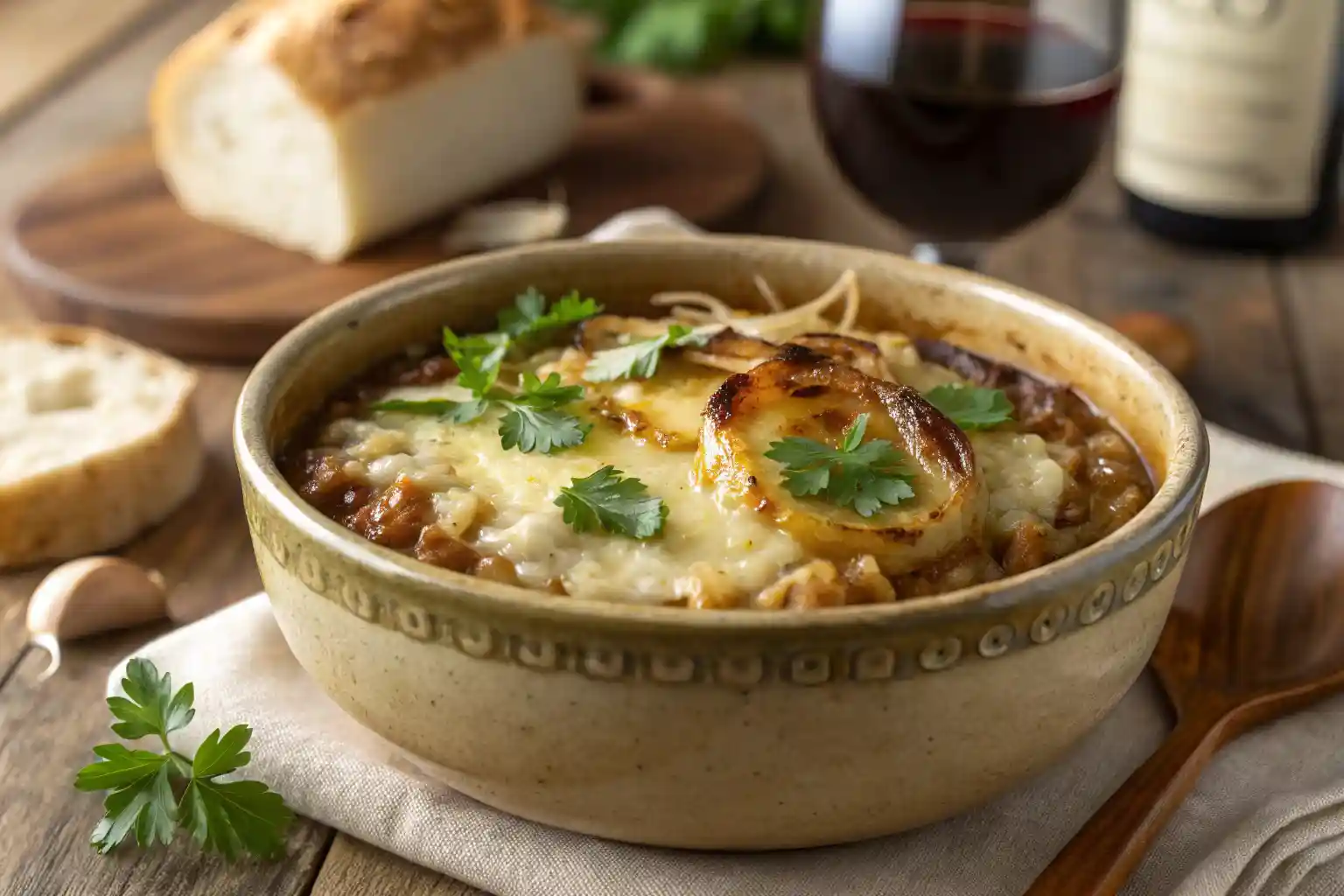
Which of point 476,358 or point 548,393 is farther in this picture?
point 476,358

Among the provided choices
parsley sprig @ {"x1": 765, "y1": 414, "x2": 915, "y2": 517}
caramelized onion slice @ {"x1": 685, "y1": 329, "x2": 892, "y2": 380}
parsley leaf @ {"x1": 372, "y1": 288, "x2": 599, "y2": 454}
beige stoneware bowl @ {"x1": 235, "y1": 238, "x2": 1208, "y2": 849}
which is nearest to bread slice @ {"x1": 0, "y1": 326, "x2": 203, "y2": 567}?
parsley leaf @ {"x1": 372, "y1": 288, "x2": 599, "y2": 454}

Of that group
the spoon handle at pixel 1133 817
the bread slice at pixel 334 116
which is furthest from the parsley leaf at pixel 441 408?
the bread slice at pixel 334 116

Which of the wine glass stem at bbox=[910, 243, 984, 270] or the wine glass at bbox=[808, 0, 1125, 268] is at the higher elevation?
the wine glass at bbox=[808, 0, 1125, 268]

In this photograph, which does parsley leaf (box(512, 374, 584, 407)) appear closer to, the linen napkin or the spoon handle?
the linen napkin

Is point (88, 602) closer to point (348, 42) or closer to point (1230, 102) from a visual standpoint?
point (348, 42)

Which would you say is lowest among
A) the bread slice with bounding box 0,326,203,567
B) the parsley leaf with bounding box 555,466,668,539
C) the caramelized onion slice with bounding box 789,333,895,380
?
the bread slice with bounding box 0,326,203,567

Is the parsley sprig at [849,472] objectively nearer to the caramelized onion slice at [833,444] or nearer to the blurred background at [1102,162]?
the caramelized onion slice at [833,444]

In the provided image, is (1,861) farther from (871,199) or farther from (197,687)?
(871,199)

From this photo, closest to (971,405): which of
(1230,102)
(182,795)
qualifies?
(182,795)
